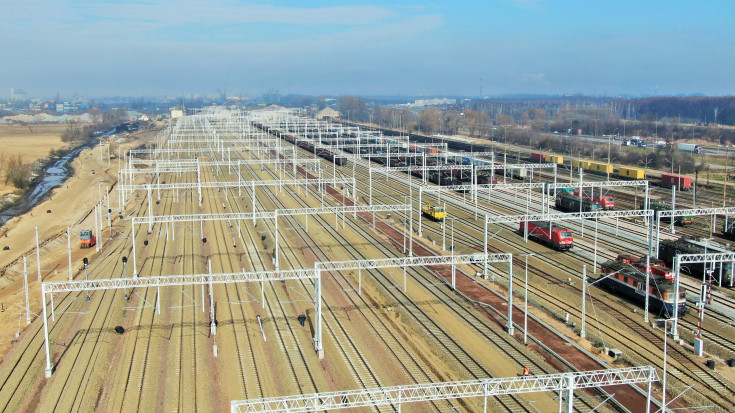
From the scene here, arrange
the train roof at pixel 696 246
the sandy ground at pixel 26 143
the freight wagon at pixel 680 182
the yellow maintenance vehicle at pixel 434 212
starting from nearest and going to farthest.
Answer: the train roof at pixel 696 246 → the yellow maintenance vehicle at pixel 434 212 → the freight wagon at pixel 680 182 → the sandy ground at pixel 26 143

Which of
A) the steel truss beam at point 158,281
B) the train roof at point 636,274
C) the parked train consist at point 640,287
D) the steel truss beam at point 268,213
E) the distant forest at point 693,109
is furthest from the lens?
the distant forest at point 693,109

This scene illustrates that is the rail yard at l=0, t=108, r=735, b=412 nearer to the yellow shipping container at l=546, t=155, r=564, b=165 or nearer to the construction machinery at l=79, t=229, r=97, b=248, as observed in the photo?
the construction machinery at l=79, t=229, r=97, b=248

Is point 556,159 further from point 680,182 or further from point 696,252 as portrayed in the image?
point 696,252

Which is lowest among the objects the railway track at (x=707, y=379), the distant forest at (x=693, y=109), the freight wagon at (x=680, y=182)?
the railway track at (x=707, y=379)

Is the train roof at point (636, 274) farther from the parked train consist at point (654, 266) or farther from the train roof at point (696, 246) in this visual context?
the train roof at point (696, 246)

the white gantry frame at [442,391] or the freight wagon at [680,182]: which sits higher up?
the freight wagon at [680,182]

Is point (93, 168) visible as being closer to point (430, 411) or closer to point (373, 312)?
point (373, 312)

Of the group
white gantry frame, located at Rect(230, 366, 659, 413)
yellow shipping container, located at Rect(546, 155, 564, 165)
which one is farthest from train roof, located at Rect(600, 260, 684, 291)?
yellow shipping container, located at Rect(546, 155, 564, 165)

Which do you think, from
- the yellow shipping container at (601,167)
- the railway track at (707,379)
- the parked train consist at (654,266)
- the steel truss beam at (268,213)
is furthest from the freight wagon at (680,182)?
the railway track at (707,379)

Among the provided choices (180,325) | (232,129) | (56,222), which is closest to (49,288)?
(180,325)
